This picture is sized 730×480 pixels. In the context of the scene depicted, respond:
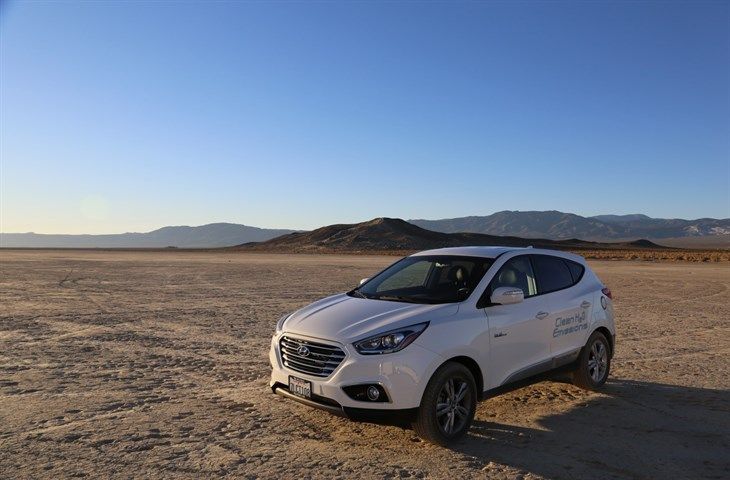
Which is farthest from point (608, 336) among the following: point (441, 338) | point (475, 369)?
point (441, 338)

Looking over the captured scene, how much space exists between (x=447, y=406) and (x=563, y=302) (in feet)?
7.36

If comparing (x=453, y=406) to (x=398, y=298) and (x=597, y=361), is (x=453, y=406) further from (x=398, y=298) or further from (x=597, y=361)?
(x=597, y=361)

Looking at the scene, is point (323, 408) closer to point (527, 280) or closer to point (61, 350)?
point (527, 280)

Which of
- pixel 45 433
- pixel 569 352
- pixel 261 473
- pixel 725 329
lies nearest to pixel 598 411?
pixel 569 352

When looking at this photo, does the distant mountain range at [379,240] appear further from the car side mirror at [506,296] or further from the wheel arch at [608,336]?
the car side mirror at [506,296]

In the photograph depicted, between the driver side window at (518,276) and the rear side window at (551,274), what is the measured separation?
117mm

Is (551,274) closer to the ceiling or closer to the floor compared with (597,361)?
closer to the ceiling

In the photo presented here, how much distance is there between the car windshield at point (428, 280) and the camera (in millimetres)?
6059

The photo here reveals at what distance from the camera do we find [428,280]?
22.1 ft

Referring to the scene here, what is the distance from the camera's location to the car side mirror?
228 inches

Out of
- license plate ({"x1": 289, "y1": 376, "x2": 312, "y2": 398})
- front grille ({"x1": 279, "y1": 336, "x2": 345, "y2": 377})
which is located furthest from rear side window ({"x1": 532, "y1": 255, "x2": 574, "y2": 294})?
license plate ({"x1": 289, "y1": 376, "x2": 312, "y2": 398})

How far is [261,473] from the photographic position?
4.71m

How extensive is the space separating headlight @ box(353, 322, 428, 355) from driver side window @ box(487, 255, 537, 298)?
4.55 feet

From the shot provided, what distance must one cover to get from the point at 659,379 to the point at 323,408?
486 centimetres
